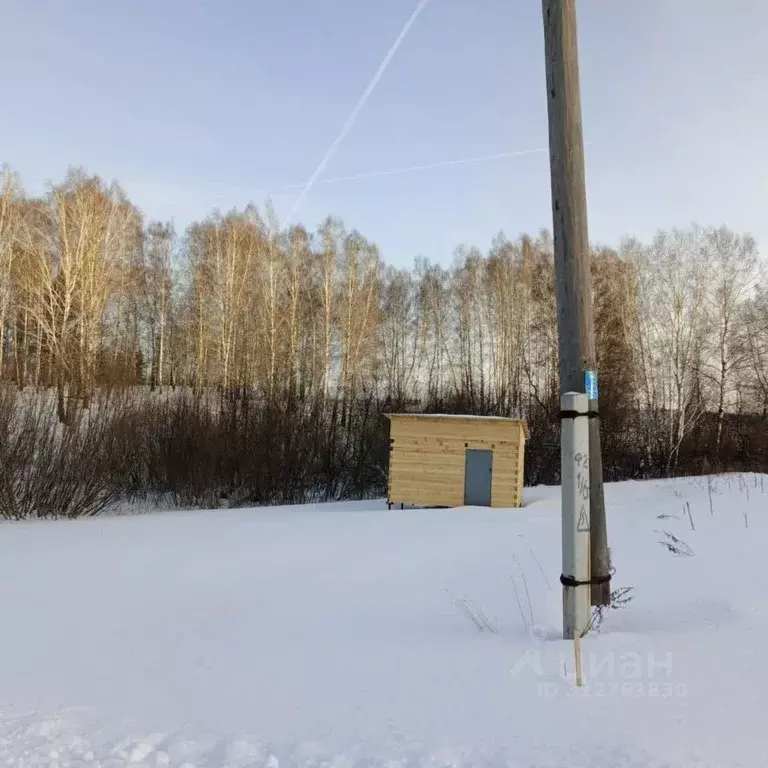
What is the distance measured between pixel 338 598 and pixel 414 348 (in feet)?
87.9

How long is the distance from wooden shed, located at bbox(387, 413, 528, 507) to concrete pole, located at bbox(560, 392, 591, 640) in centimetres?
1149

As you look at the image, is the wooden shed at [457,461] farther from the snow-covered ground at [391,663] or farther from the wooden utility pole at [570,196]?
the wooden utility pole at [570,196]

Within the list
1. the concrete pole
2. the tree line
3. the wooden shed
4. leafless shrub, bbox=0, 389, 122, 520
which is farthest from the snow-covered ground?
the tree line

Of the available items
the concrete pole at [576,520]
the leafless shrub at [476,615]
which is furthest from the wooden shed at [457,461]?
the concrete pole at [576,520]

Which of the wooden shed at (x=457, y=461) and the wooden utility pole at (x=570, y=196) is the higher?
the wooden utility pole at (x=570, y=196)

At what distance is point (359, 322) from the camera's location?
25.7m

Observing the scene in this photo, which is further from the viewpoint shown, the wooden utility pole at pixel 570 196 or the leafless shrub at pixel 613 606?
the wooden utility pole at pixel 570 196

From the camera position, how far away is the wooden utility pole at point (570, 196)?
3807 millimetres

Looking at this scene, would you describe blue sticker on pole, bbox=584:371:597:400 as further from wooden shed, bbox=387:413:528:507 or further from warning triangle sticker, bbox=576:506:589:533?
wooden shed, bbox=387:413:528:507

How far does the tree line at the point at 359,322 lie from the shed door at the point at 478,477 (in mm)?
7243

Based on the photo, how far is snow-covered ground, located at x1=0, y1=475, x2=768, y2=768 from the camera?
2.18 meters

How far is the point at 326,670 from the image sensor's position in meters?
3.05

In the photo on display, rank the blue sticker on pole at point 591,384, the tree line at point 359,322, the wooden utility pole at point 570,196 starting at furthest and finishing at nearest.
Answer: the tree line at point 359,322 < the wooden utility pole at point 570,196 < the blue sticker on pole at point 591,384

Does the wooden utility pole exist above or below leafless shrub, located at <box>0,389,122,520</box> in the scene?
above
